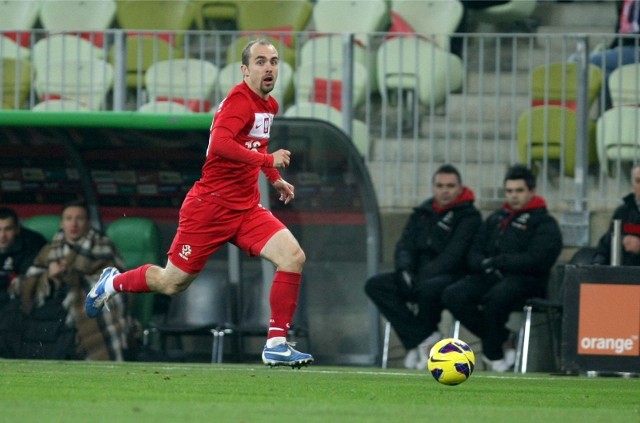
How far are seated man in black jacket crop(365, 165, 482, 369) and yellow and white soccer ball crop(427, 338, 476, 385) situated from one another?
12.7 ft

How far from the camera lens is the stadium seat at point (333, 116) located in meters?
13.1

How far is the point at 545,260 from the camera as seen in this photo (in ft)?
39.4

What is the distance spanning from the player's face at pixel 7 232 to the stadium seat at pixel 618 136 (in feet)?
16.8

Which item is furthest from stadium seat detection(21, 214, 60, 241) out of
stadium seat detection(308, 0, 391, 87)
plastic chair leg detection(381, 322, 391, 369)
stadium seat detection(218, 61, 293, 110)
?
stadium seat detection(308, 0, 391, 87)

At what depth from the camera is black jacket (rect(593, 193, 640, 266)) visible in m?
11.8

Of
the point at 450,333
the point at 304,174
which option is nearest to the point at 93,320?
the point at 304,174

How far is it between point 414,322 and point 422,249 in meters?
0.64

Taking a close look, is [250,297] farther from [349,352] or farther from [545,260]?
[545,260]

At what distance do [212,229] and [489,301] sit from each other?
3596 millimetres

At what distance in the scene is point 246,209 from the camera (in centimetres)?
902

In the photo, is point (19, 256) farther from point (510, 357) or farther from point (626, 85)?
point (626, 85)

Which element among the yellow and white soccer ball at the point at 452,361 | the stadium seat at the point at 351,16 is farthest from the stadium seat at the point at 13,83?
the yellow and white soccer ball at the point at 452,361

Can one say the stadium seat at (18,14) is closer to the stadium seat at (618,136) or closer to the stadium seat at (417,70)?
the stadium seat at (417,70)

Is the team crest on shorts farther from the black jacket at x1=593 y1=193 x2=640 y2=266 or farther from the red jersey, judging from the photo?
the black jacket at x1=593 y1=193 x2=640 y2=266
